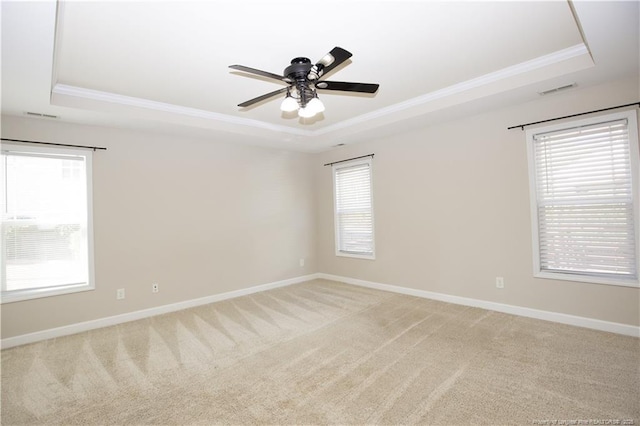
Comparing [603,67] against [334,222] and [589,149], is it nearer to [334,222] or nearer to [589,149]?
[589,149]

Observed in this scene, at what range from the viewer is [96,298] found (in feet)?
12.2

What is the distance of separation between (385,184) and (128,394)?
13.2 ft

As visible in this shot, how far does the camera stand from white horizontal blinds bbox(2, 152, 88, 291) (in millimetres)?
3312

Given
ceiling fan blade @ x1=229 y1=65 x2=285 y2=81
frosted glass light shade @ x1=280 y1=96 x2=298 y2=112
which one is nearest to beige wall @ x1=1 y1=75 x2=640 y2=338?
frosted glass light shade @ x1=280 y1=96 x2=298 y2=112

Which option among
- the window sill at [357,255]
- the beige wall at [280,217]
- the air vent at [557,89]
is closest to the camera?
the air vent at [557,89]

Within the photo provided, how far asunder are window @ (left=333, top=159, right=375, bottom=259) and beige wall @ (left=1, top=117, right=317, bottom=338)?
715mm

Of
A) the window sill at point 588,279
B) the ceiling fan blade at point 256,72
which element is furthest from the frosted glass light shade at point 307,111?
the window sill at point 588,279

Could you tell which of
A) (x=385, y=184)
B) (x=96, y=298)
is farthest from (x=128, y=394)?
(x=385, y=184)

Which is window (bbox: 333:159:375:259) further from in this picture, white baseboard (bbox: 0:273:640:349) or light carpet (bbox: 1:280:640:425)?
light carpet (bbox: 1:280:640:425)

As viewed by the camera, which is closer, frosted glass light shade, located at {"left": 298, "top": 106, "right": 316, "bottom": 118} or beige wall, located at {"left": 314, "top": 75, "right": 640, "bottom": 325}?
frosted glass light shade, located at {"left": 298, "top": 106, "right": 316, "bottom": 118}

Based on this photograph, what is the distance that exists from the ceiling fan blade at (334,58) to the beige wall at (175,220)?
3.00 metres

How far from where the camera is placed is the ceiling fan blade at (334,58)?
78.2 inches

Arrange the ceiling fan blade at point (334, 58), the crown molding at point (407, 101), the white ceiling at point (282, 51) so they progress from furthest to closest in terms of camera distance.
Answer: the crown molding at point (407, 101)
the white ceiling at point (282, 51)
the ceiling fan blade at point (334, 58)

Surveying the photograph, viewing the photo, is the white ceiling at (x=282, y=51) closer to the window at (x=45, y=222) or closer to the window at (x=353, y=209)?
the window at (x=45, y=222)
